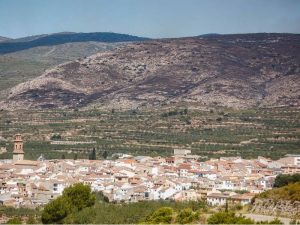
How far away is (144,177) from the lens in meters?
58.2

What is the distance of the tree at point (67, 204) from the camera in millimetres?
37500

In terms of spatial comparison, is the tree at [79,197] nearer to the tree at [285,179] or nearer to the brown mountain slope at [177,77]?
the tree at [285,179]

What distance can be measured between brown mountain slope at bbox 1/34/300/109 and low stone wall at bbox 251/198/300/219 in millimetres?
77353

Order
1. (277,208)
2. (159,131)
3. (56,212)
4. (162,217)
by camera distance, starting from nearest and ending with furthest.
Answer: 1. (277,208)
2. (162,217)
3. (56,212)
4. (159,131)

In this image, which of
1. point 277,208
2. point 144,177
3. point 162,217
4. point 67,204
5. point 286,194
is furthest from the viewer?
point 144,177

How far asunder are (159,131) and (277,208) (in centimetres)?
6069

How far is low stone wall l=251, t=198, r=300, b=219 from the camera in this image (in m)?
25.0

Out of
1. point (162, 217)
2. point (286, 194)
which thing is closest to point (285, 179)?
point (162, 217)

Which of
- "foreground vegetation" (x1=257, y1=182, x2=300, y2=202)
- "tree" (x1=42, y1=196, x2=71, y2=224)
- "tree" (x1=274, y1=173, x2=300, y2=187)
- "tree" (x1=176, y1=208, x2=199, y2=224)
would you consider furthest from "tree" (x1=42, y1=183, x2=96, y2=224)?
"foreground vegetation" (x1=257, y1=182, x2=300, y2=202)

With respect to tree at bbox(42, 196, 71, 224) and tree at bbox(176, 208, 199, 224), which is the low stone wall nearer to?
tree at bbox(176, 208, 199, 224)

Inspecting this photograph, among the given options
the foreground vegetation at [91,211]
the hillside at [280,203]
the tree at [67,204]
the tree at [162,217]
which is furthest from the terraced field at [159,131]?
the hillside at [280,203]

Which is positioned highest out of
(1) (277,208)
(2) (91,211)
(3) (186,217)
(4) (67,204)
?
(1) (277,208)

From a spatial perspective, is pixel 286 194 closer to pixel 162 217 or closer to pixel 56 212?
pixel 162 217

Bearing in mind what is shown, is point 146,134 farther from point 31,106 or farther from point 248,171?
point 31,106
